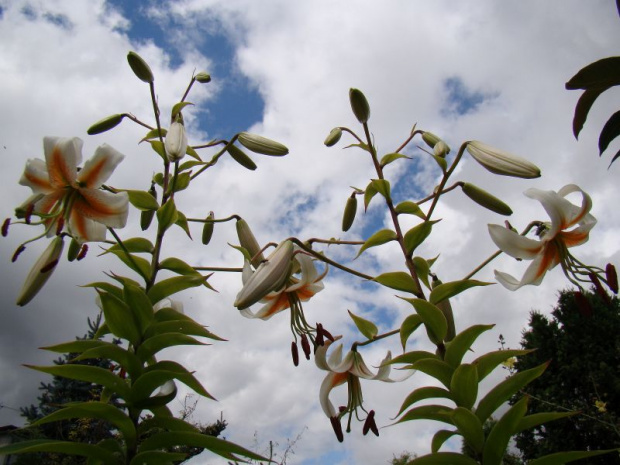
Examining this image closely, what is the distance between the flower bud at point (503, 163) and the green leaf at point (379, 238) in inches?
10.1

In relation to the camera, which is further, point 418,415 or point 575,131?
point 418,415

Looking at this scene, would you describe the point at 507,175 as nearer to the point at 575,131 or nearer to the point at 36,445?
→ the point at 575,131

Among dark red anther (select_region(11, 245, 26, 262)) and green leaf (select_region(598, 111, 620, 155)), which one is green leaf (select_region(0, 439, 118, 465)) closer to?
dark red anther (select_region(11, 245, 26, 262))

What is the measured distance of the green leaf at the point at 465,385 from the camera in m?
0.71

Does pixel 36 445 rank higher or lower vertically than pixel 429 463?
higher

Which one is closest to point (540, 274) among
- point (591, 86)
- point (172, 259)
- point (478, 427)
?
point (478, 427)

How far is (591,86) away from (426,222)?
0.44 meters

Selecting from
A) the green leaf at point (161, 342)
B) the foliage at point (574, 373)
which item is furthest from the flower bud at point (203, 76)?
the foliage at point (574, 373)

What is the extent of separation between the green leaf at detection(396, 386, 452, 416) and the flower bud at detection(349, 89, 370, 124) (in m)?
0.70

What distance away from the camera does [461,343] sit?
0.76m

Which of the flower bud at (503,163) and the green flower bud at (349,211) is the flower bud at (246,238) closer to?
the green flower bud at (349,211)

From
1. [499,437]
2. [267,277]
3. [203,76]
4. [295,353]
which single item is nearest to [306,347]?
[295,353]

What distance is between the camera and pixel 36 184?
960 mm

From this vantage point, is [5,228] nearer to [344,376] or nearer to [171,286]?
[171,286]
